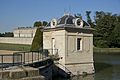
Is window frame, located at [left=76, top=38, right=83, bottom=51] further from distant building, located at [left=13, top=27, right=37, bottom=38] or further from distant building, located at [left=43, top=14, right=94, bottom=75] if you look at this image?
distant building, located at [left=13, top=27, right=37, bottom=38]

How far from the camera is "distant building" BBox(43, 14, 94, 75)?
2559 cm

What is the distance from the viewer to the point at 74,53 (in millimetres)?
26297

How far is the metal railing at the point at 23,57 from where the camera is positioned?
1487 cm

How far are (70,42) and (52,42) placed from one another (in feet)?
9.51

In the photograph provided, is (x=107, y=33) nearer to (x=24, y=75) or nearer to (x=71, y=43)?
(x=71, y=43)

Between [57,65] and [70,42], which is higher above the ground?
[70,42]

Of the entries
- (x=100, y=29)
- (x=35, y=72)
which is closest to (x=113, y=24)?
(x=100, y=29)

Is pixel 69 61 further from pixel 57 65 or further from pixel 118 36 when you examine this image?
pixel 118 36

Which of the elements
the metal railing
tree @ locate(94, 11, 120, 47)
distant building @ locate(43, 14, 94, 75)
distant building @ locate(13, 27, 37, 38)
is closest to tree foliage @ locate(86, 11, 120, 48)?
tree @ locate(94, 11, 120, 47)

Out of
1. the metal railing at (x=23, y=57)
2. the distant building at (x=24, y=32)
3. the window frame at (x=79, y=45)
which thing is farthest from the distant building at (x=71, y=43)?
the distant building at (x=24, y=32)

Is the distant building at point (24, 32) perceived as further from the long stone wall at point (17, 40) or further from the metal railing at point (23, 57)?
the metal railing at point (23, 57)

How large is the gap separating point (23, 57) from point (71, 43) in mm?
7854

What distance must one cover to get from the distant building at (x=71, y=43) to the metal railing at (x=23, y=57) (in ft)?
4.11

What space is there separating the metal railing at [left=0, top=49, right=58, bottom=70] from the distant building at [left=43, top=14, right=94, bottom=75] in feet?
4.11
